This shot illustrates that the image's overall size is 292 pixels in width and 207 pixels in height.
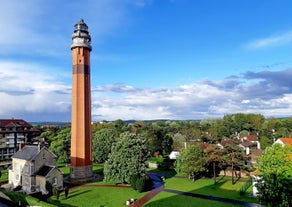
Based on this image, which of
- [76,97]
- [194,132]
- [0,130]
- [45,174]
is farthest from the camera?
[194,132]

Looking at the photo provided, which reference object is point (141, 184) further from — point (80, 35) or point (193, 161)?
point (80, 35)

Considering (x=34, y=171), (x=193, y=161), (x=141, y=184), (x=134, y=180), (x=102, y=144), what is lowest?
(x=141, y=184)

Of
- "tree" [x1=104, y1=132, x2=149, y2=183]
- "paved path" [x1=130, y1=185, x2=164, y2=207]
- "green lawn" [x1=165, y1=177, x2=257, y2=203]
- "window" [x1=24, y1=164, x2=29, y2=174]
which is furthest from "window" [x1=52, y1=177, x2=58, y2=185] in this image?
"green lawn" [x1=165, y1=177, x2=257, y2=203]

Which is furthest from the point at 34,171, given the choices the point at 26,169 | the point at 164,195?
the point at 164,195

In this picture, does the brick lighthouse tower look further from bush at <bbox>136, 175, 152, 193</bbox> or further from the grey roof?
bush at <bbox>136, 175, 152, 193</bbox>

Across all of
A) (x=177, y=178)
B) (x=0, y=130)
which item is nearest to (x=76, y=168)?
(x=177, y=178)

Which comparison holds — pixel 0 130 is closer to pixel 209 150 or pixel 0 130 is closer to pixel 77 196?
pixel 77 196

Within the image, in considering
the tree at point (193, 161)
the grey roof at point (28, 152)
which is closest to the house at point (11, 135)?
the grey roof at point (28, 152)
